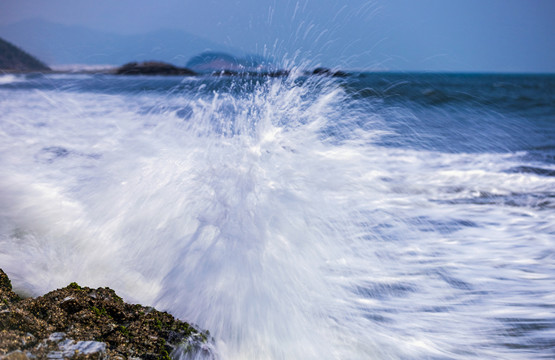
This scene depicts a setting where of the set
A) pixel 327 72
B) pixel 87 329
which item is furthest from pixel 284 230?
pixel 327 72

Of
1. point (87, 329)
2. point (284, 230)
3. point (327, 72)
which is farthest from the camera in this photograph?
point (327, 72)

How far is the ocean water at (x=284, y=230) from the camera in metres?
2.24

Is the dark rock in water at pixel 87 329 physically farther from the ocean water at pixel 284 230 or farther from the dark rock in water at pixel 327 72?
the dark rock in water at pixel 327 72

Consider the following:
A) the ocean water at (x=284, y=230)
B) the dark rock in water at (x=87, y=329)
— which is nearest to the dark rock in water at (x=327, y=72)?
the ocean water at (x=284, y=230)

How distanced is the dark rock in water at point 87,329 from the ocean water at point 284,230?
195mm

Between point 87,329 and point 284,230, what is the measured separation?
175 cm

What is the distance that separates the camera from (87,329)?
4.85 ft

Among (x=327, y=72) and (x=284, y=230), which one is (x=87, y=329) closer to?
(x=284, y=230)

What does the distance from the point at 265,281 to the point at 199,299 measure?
0.45 meters

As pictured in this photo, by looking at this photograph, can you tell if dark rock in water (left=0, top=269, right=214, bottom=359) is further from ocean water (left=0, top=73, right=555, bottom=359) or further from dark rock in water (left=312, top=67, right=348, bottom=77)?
dark rock in water (left=312, top=67, right=348, bottom=77)

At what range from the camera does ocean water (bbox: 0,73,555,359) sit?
224 cm

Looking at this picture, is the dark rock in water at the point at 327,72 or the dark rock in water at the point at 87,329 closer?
the dark rock in water at the point at 87,329

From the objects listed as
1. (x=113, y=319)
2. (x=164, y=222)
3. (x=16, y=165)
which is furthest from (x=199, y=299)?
(x=16, y=165)

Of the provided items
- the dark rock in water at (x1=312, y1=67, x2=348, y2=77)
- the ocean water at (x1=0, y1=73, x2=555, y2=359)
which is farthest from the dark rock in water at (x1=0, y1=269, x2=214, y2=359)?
the dark rock in water at (x1=312, y1=67, x2=348, y2=77)
